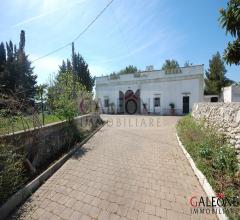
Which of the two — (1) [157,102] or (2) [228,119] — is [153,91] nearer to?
(1) [157,102]

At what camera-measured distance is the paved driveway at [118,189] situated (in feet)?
11.2

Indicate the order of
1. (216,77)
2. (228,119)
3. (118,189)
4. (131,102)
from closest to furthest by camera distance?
(118,189), (228,119), (131,102), (216,77)

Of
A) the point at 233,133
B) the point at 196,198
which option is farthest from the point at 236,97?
the point at 196,198

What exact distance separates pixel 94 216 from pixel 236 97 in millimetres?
14836

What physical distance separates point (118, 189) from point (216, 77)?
116 feet

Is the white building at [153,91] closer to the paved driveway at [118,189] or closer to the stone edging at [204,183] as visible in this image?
the paved driveway at [118,189]

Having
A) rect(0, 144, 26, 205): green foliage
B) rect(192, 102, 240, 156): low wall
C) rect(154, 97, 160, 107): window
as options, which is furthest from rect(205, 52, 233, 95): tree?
rect(0, 144, 26, 205): green foliage

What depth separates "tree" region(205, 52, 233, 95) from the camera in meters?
33.2

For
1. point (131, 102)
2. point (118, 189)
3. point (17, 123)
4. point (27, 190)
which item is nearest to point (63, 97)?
point (17, 123)

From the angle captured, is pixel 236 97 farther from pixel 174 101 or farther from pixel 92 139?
pixel 92 139

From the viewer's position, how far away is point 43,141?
572cm

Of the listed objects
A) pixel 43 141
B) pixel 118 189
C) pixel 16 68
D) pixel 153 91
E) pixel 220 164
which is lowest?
pixel 118 189

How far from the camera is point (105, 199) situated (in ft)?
12.6

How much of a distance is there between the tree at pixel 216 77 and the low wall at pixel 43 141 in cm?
3191
